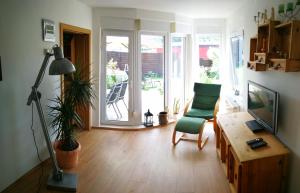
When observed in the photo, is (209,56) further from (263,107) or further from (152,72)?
(263,107)

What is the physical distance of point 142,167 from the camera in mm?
3699

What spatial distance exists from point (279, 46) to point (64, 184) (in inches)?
107

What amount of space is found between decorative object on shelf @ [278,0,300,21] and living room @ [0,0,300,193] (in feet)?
0.07

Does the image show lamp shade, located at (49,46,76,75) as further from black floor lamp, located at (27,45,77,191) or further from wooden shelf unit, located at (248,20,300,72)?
wooden shelf unit, located at (248,20,300,72)

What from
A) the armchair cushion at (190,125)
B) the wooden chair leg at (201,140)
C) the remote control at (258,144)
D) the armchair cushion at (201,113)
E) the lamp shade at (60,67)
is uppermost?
the lamp shade at (60,67)

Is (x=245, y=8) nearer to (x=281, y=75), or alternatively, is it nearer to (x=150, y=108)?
(x=281, y=75)

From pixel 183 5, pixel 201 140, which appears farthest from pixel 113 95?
pixel 183 5

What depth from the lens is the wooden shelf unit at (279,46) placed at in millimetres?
2318

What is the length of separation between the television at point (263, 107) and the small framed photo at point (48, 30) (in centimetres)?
275

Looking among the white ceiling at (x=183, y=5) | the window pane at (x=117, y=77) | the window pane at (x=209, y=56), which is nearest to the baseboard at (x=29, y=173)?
the window pane at (x=117, y=77)

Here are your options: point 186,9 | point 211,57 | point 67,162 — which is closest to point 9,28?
point 67,162

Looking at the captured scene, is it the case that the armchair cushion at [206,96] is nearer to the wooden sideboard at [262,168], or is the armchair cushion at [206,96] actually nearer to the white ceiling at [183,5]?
the white ceiling at [183,5]

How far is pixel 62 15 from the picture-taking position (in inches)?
163

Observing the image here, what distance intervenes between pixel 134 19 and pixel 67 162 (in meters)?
2.98
